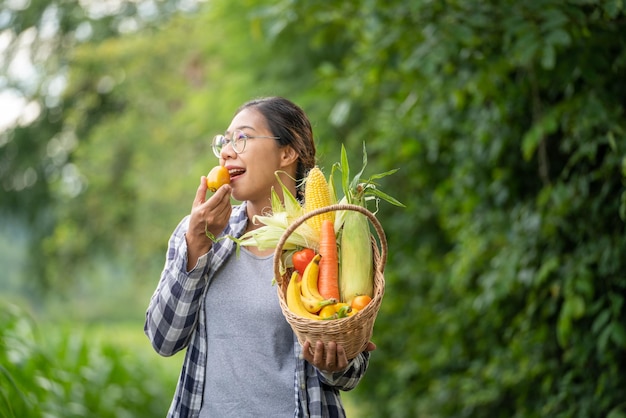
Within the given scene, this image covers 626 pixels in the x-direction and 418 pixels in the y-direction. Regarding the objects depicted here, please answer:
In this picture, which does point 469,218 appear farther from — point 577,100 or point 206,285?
point 206,285

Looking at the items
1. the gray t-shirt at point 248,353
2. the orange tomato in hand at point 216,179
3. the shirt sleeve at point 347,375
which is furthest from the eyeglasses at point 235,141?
the shirt sleeve at point 347,375

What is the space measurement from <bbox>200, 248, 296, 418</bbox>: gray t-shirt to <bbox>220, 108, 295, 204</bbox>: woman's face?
25 cm

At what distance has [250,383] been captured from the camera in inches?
97.3

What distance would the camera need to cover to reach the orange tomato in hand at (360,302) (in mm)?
2316

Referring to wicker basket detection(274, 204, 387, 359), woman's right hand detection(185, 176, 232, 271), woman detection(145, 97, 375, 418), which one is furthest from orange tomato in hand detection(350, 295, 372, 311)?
woman's right hand detection(185, 176, 232, 271)

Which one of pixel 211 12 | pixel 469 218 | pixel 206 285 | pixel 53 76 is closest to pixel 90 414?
pixel 469 218

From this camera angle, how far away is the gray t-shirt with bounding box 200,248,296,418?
2.47 m

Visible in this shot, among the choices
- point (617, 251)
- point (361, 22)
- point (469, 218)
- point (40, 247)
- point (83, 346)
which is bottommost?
point (40, 247)

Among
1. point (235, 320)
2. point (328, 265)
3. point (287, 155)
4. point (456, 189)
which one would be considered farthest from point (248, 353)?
point (456, 189)

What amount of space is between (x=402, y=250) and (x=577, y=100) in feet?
11.3

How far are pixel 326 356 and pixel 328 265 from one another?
25 centimetres

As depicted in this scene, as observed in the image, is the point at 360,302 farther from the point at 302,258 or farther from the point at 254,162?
the point at 254,162

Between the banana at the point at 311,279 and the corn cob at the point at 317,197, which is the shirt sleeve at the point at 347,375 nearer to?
the banana at the point at 311,279

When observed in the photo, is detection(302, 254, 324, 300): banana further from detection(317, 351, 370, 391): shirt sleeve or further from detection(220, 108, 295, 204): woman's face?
detection(220, 108, 295, 204): woman's face
